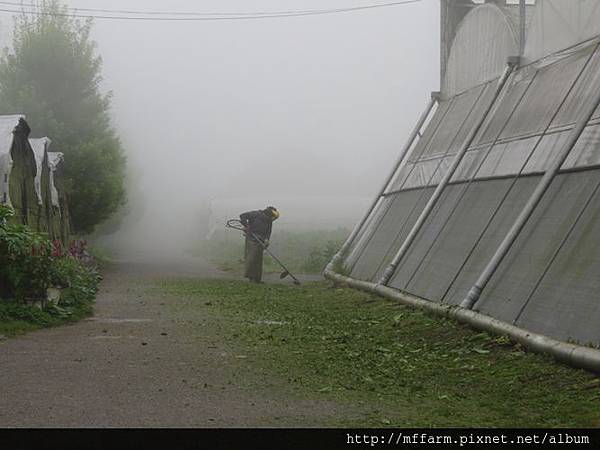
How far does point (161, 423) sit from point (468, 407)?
2.32 m

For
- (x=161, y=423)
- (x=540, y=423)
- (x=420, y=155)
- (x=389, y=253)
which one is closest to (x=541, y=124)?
(x=389, y=253)

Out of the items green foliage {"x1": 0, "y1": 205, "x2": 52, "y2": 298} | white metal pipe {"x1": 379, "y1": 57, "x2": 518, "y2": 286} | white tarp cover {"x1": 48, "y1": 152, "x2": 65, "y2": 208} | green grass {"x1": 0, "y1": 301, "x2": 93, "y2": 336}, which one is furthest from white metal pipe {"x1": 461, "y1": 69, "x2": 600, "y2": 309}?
white tarp cover {"x1": 48, "y1": 152, "x2": 65, "y2": 208}

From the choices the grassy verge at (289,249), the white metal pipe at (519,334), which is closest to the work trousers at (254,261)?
the grassy verge at (289,249)

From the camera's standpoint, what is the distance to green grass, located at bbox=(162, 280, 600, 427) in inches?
254

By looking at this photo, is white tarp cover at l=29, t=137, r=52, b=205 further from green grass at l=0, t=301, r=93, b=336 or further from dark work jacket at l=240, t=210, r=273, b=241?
green grass at l=0, t=301, r=93, b=336

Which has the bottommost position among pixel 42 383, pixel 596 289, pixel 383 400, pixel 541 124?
pixel 42 383

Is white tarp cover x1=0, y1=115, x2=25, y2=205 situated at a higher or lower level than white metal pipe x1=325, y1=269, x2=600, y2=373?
lower

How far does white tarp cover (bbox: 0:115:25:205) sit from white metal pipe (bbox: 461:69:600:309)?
28.1 ft

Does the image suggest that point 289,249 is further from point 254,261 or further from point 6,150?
point 6,150

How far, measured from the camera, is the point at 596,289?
8555mm

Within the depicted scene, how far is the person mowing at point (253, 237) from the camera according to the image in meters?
21.5

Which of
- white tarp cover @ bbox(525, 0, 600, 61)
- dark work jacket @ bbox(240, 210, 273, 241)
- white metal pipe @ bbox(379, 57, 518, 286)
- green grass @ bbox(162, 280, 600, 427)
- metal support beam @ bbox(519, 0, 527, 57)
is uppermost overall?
metal support beam @ bbox(519, 0, 527, 57)

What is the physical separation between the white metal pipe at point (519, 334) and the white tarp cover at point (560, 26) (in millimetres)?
→ 4708
